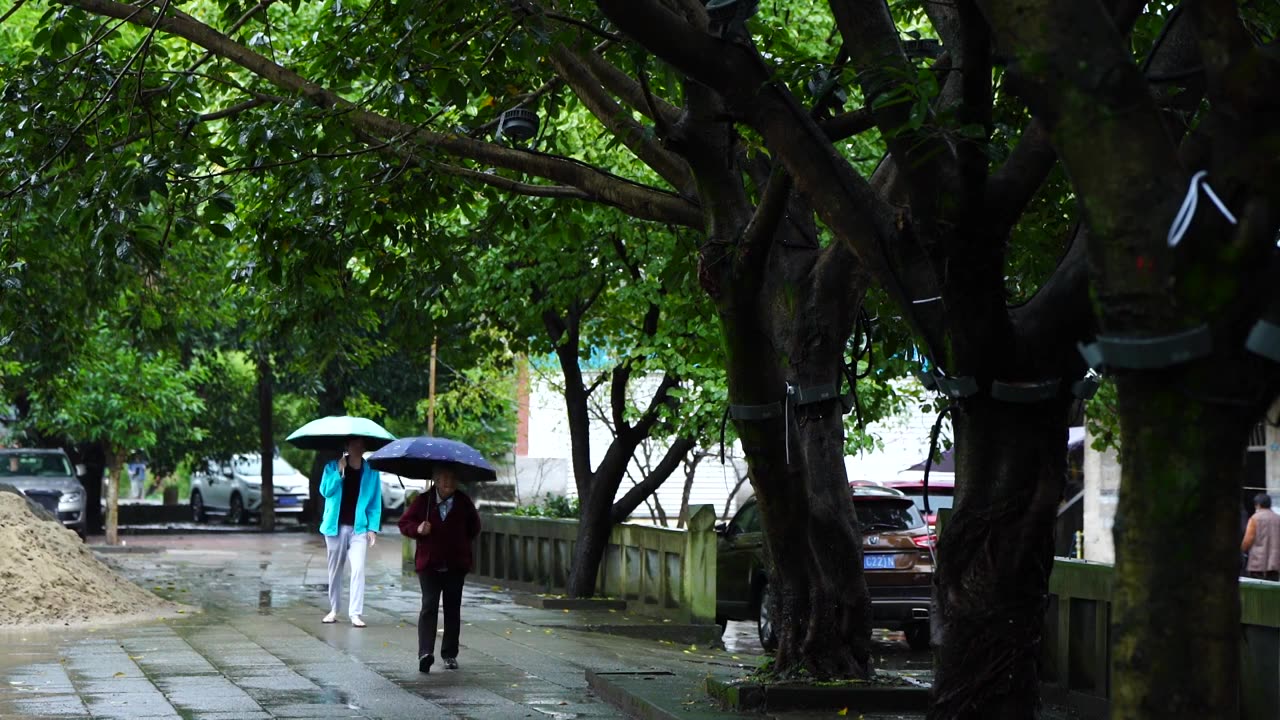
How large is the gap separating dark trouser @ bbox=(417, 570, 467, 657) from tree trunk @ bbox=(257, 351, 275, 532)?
88.3 feet

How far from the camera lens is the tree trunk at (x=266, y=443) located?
41875 millimetres

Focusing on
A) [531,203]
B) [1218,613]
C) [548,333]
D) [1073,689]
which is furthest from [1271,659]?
[548,333]

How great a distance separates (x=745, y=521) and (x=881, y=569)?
229 centimetres

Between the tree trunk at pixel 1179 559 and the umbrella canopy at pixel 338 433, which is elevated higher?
the umbrella canopy at pixel 338 433

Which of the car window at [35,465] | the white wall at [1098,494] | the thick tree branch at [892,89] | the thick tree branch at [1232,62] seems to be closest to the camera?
the thick tree branch at [1232,62]

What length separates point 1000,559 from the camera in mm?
7492

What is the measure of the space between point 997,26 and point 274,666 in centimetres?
904

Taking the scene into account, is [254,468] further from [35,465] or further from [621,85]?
[621,85]

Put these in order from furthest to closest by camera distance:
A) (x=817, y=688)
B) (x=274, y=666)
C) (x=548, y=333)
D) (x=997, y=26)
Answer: (x=548, y=333)
(x=274, y=666)
(x=817, y=688)
(x=997, y=26)

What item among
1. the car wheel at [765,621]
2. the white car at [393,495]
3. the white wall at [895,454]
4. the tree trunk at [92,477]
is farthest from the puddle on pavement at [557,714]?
the white car at [393,495]

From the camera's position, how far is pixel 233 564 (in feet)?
91.8

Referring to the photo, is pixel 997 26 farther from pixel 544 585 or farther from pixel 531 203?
pixel 544 585

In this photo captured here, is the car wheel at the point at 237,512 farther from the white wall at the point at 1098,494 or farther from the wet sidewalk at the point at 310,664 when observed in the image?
the white wall at the point at 1098,494

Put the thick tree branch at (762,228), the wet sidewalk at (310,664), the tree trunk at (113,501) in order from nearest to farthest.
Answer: the thick tree branch at (762,228) → the wet sidewalk at (310,664) → the tree trunk at (113,501)
